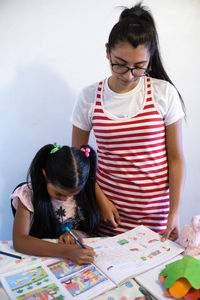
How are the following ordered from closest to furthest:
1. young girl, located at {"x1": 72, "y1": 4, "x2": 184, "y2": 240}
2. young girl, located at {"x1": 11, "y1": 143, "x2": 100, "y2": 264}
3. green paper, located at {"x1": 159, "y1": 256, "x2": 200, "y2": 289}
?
green paper, located at {"x1": 159, "y1": 256, "x2": 200, "y2": 289} → young girl, located at {"x1": 11, "y1": 143, "x2": 100, "y2": 264} → young girl, located at {"x1": 72, "y1": 4, "x2": 184, "y2": 240}

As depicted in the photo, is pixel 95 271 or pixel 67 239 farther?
pixel 67 239

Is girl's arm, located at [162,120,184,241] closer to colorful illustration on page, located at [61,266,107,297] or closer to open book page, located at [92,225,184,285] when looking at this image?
open book page, located at [92,225,184,285]

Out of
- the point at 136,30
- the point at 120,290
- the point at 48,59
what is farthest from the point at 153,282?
the point at 48,59

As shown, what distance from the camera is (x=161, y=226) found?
111cm

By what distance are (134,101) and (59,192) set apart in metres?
0.44

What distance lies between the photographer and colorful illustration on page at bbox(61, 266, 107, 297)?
713 mm

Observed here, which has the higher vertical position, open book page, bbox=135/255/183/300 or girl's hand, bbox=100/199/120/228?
girl's hand, bbox=100/199/120/228

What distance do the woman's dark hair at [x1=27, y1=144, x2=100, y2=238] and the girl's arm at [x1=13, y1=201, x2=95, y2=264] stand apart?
0.27ft

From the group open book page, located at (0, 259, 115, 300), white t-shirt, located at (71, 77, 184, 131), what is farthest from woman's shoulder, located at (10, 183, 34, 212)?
white t-shirt, located at (71, 77, 184, 131)

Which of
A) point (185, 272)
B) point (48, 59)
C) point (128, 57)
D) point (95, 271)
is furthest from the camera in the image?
point (48, 59)

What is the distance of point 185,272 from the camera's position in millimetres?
689

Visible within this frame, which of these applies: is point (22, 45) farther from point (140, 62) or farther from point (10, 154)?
point (140, 62)

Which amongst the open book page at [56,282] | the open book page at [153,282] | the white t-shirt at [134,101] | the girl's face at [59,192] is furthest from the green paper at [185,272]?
the white t-shirt at [134,101]

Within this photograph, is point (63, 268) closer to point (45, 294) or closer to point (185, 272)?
point (45, 294)
